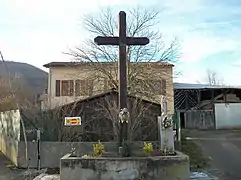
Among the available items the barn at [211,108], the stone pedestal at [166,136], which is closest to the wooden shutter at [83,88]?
the stone pedestal at [166,136]

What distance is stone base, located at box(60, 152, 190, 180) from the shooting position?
9578 millimetres

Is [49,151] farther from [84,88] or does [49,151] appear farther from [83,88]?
[83,88]

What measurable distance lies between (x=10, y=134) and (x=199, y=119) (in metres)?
20.3

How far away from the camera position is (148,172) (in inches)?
377

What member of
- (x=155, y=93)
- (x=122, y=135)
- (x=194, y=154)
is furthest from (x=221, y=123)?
(x=122, y=135)

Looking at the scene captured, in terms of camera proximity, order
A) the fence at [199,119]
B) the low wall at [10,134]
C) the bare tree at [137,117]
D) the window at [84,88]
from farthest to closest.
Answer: the fence at [199,119] → the window at [84,88] → the bare tree at [137,117] → the low wall at [10,134]

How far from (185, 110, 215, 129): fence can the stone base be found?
2372 centimetres

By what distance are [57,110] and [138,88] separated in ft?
18.8

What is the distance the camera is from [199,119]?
3288 cm

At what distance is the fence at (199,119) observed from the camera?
3278 cm

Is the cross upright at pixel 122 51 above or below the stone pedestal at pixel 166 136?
above

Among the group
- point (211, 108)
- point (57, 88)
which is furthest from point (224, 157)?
point (57, 88)

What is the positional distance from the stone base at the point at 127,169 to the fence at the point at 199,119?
77.8 feet

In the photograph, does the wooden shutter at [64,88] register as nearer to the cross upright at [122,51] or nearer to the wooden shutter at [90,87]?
the wooden shutter at [90,87]
